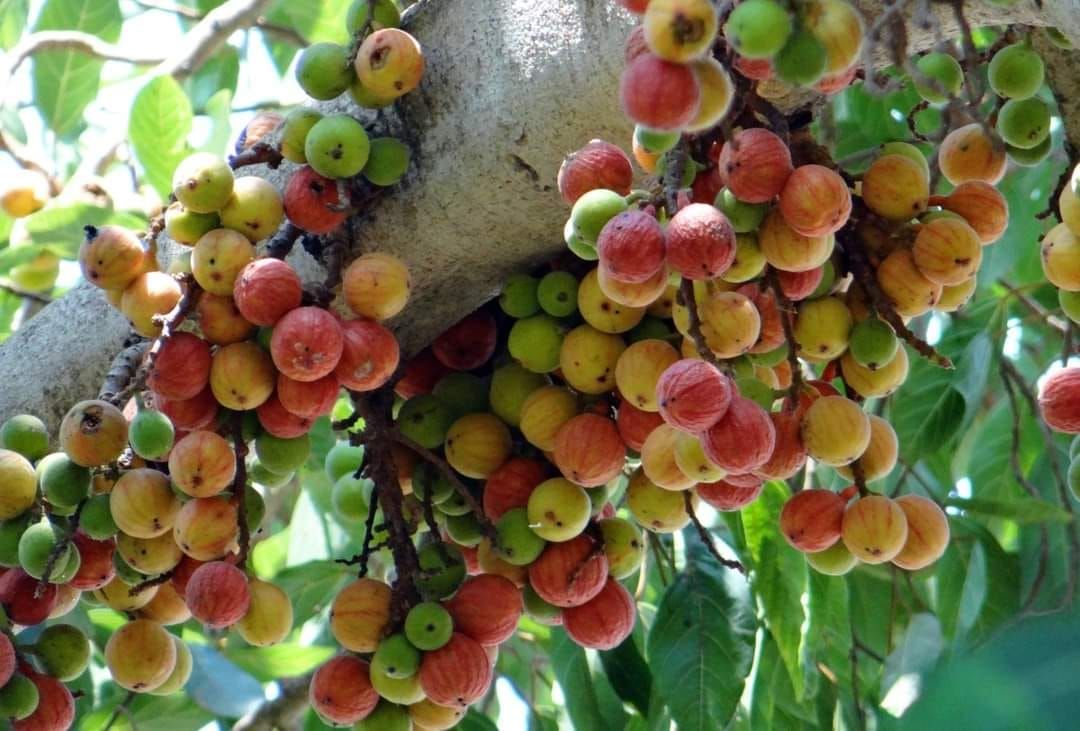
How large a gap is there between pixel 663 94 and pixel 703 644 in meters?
1.00

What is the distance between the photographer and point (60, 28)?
281 cm

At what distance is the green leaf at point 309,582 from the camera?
2.18m

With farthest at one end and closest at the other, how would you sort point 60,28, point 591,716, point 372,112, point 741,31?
point 60,28
point 591,716
point 372,112
point 741,31

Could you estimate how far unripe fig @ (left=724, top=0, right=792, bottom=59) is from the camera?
2.95ft

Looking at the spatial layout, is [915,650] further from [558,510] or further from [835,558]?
[558,510]

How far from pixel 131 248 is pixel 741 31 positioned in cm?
71

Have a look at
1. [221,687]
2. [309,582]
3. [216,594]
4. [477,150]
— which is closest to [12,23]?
[309,582]

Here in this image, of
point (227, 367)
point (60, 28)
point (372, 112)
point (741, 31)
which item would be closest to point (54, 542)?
point (227, 367)

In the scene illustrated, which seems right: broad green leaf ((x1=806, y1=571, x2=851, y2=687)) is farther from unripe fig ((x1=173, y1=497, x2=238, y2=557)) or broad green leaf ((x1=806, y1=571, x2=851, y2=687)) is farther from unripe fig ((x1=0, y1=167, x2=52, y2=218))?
unripe fig ((x1=0, y1=167, x2=52, y2=218))

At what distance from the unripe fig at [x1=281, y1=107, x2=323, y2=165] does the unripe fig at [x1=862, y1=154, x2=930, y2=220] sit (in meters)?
0.58

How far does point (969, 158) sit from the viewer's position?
1.30m

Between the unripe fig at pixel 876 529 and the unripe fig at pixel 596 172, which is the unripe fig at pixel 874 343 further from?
the unripe fig at pixel 596 172

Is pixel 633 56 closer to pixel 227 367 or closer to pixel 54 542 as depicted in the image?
pixel 227 367

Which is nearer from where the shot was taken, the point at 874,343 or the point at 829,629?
the point at 874,343
